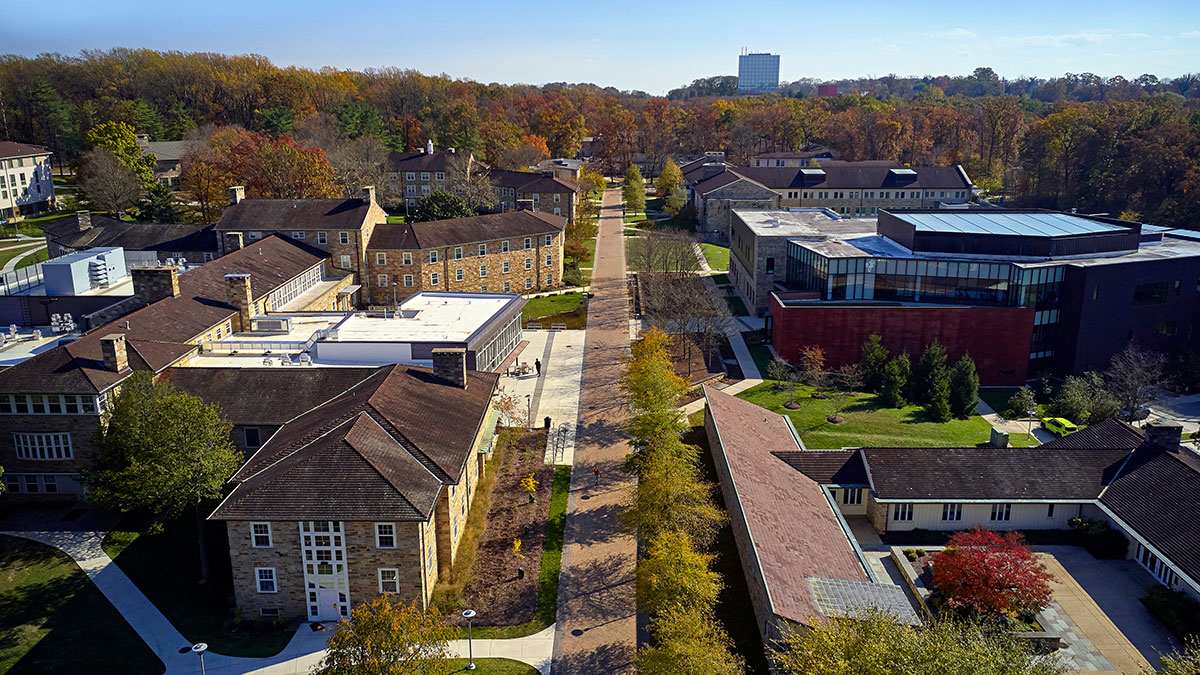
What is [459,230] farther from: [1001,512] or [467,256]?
[1001,512]

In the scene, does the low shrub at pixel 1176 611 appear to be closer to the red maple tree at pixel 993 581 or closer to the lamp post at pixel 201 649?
the red maple tree at pixel 993 581

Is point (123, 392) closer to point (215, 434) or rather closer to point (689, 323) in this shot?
point (215, 434)

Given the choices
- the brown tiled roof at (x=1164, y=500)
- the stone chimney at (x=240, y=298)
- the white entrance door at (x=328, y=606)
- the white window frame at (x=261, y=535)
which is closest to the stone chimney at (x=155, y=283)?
the stone chimney at (x=240, y=298)

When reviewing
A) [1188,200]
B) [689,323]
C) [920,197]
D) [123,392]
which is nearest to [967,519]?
[689,323]

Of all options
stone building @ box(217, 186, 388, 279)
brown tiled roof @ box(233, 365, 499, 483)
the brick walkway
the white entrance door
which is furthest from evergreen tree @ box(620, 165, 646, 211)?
the white entrance door

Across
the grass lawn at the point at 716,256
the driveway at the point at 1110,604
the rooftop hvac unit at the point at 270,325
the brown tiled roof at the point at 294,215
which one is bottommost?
the driveway at the point at 1110,604

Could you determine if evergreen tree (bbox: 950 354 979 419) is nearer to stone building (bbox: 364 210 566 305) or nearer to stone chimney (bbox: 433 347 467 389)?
stone chimney (bbox: 433 347 467 389)

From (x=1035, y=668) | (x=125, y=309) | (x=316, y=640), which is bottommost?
(x=316, y=640)
